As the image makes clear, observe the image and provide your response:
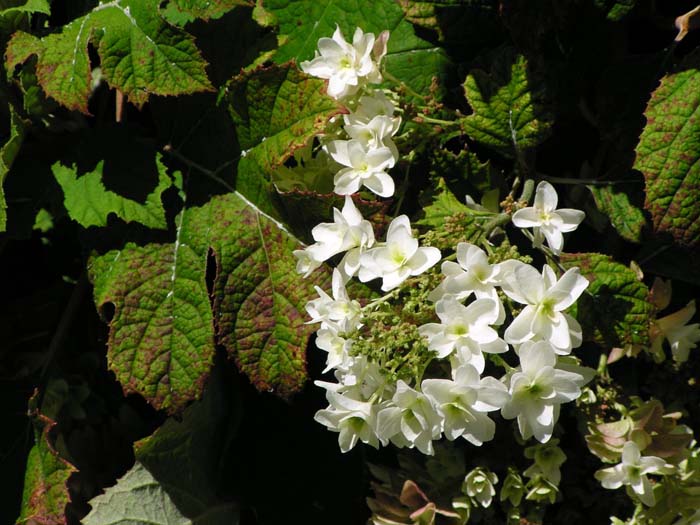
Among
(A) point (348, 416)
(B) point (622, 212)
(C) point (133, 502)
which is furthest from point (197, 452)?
(B) point (622, 212)

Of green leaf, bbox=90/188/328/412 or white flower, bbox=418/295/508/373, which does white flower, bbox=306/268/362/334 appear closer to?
white flower, bbox=418/295/508/373

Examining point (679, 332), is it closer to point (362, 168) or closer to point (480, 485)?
point (480, 485)

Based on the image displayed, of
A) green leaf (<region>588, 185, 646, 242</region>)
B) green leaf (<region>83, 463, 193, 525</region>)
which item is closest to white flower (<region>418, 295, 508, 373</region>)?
green leaf (<region>588, 185, 646, 242</region>)

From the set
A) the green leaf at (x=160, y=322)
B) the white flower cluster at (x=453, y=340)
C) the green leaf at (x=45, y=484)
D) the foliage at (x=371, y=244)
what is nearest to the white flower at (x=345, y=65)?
the foliage at (x=371, y=244)

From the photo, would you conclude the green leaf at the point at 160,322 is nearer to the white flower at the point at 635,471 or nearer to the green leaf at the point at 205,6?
the green leaf at the point at 205,6

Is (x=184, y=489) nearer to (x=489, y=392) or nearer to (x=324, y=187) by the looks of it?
(x=324, y=187)
